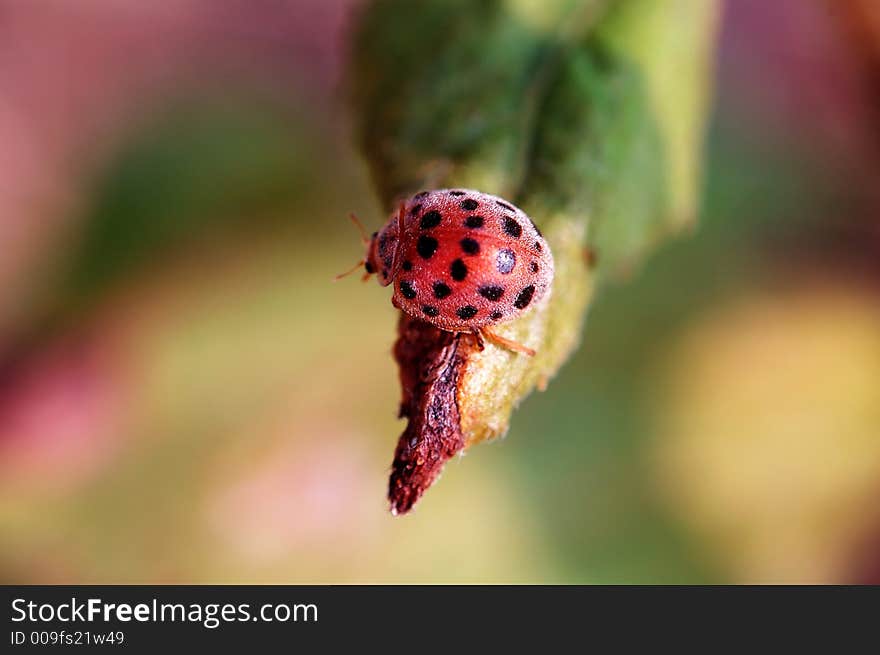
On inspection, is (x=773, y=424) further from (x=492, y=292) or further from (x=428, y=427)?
(x=428, y=427)

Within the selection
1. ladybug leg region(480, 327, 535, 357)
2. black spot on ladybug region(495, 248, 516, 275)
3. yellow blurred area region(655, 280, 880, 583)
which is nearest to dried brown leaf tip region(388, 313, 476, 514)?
ladybug leg region(480, 327, 535, 357)

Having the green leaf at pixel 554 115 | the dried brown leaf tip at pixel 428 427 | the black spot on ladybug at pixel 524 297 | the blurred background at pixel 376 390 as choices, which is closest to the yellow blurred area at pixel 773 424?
the blurred background at pixel 376 390

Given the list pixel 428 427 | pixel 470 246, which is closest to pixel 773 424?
pixel 470 246

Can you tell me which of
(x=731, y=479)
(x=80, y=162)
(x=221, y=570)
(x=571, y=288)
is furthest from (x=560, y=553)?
(x=80, y=162)

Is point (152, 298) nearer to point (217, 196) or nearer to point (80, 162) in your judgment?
point (217, 196)

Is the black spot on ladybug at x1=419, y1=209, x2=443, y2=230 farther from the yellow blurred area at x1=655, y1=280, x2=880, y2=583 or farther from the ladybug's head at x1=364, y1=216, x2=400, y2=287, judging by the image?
the yellow blurred area at x1=655, y1=280, x2=880, y2=583
